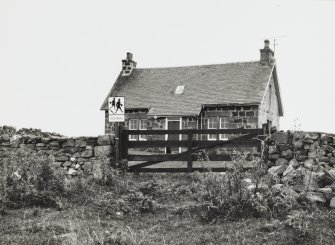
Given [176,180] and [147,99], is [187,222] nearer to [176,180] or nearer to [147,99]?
[176,180]

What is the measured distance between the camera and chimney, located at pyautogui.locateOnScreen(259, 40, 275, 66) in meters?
27.9

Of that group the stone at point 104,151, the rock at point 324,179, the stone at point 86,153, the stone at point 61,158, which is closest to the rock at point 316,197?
the rock at point 324,179

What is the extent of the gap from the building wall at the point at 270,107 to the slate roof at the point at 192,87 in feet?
4.05

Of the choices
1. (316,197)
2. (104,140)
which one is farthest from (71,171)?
A: (316,197)

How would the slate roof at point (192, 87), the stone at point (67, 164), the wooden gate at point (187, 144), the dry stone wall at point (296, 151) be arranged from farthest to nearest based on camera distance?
1. the slate roof at point (192, 87)
2. the stone at point (67, 164)
3. the wooden gate at point (187, 144)
4. the dry stone wall at point (296, 151)

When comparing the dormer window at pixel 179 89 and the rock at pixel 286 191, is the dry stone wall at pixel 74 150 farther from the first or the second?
the dormer window at pixel 179 89

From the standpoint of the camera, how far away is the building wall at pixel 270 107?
86.8 ft

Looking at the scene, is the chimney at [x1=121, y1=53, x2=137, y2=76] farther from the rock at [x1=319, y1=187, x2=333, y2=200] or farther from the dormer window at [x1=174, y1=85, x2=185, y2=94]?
the rock at [x1=319, y1=187, x2=333, y2=200]

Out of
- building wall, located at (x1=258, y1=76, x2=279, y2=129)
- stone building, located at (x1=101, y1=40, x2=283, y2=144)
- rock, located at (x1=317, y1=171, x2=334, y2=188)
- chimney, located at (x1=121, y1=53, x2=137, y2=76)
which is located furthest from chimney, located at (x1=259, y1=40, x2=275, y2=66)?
rock, located at (x1=317, y1=171, x2=334, y2=188)

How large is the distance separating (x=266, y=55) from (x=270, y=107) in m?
3.54

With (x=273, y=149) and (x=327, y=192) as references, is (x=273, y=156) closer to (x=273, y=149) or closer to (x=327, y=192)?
(x=273, y=149)

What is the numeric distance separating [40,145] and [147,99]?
52.4 ft

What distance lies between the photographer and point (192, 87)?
28344 millimetres

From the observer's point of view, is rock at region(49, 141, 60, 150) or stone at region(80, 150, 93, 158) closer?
stone at region(80, 150, 93, 158)
